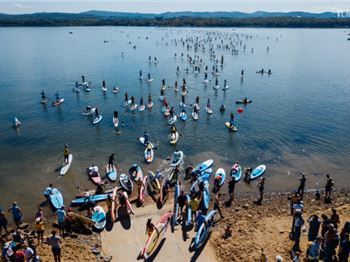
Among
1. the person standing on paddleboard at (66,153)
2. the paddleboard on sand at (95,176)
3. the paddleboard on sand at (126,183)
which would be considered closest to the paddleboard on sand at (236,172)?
the paddleboard on sand at (126,183)

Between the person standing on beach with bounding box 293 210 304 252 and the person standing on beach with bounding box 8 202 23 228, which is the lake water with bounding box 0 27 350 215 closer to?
the person standing on beach with bounding box 8 202 23 228

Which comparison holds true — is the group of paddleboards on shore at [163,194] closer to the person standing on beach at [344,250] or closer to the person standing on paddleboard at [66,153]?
the person standing on paddleboard at [66,153]

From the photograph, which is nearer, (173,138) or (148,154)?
(148,154)

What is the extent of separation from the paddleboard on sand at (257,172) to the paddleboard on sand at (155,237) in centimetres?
971

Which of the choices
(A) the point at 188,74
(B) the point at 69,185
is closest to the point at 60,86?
(A) the point at 188,74

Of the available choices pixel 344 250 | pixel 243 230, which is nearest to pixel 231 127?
pixel 243 230

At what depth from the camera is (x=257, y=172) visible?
88.0 ft

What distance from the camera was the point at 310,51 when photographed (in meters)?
103

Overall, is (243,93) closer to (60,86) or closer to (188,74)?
(188,74)

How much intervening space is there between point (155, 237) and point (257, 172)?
12457 millimetres

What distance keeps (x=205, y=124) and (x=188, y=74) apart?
29466 mm

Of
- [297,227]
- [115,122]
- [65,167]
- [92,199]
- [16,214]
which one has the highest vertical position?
[297,227]

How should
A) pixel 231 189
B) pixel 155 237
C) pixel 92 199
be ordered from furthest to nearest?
pixel 231 189 → pixel 92 199 → pixel 155 237

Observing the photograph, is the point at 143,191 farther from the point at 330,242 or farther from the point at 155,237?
the point at 330,242
